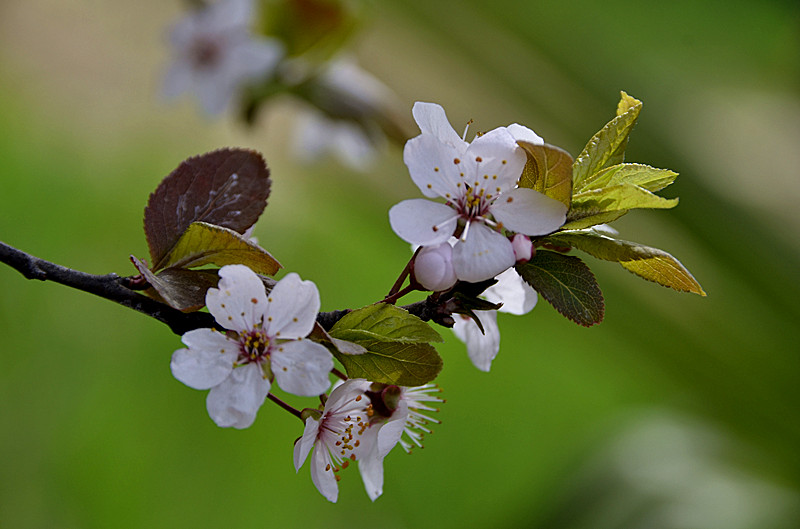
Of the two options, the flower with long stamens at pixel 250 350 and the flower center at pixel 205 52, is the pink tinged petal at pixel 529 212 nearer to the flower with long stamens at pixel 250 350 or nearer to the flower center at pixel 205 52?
the flower with long stamens at pixel 250 350

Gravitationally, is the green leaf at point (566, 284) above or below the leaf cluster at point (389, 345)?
above

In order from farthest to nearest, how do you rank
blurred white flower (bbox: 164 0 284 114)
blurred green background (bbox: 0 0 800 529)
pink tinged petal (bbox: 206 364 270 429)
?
blurred green background (bbox: 0 0 800 529) < blurred white flower (bbox: 164 0 284 114) < pink tinged petal (bbox: 206 364 270 429)

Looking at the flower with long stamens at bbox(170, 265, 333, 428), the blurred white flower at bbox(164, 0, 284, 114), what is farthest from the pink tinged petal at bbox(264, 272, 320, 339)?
the blurred white flower at bbox(164, 0, 284, 114)

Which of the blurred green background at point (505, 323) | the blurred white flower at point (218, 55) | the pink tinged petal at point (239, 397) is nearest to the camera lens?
the pink tinged petal at point (239, 397)

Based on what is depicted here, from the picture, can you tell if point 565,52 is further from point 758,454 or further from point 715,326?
point 758,454

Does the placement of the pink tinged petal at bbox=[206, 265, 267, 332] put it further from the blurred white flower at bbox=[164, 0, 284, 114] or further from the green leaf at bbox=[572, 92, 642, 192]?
the blurred white flower at bbox=[164, 0, 284, 114]

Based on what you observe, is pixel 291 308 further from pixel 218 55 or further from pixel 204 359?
pixel 218 55

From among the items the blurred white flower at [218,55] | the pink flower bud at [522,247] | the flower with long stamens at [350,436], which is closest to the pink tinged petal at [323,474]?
the flower with long stamens at [350,436]

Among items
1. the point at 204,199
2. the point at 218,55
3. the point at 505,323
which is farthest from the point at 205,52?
the point at 505,323
